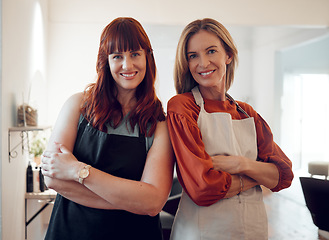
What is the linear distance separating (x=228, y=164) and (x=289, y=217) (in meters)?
3.91

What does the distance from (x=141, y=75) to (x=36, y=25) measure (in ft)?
8.40

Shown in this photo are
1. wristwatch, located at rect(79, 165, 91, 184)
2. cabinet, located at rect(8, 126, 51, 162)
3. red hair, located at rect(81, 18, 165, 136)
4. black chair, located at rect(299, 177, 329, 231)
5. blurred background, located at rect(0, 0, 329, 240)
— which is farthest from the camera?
black chair, located at rect(299, 177, 329, 231)

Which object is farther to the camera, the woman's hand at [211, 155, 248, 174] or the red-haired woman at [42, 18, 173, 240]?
the woman's hand at [211, 155, 248, 174]

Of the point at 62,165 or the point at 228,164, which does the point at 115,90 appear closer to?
the point at 62,165

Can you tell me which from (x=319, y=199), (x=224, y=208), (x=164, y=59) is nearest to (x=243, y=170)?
(x=224, y=208)

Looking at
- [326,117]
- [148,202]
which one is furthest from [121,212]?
[326,117]

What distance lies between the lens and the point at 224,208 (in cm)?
134

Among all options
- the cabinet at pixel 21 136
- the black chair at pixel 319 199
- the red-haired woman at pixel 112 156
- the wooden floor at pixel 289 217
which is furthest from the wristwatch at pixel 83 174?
the wooden floor at pixel 289 217

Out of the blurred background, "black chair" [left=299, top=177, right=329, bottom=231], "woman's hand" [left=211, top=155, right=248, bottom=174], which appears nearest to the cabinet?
the blurred background

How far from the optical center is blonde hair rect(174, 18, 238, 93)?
146 centimetres

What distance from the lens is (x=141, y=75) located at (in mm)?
1364

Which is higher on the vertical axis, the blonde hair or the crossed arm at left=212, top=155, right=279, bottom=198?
the blonde hair

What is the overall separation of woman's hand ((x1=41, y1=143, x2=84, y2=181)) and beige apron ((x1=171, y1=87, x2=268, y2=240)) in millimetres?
467

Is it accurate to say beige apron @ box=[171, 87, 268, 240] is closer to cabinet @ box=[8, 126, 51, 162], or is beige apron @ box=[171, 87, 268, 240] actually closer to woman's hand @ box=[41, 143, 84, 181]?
woman's hand @ box=[41, 143, 84, 181]
